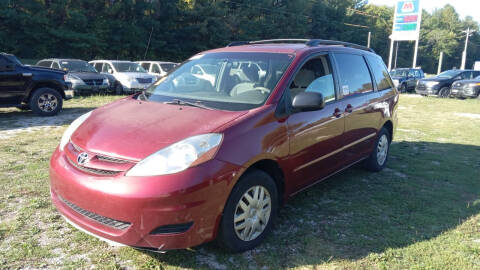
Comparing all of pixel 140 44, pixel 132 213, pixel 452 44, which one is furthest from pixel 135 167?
pixel 452 44

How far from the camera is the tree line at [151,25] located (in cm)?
3039

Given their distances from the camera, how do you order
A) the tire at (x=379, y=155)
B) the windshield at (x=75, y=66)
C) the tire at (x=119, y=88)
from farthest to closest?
the tire at (x=119, y=88), the windshield at (x=75, y=66), the tire at (x=379, y=155)

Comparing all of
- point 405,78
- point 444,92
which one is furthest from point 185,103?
point 405,78

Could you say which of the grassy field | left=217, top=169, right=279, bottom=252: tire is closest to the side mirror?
left=217, top=169, right=279, bottom=252: tire

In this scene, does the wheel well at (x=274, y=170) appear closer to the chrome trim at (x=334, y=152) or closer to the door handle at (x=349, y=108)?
the chrome trim at (x=334, y=152)

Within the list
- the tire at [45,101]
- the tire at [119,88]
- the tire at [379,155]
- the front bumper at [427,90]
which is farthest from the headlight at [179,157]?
the front bumper at [427,90]

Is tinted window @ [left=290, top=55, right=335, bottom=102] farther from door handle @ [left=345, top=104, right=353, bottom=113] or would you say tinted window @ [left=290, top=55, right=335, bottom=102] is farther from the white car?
the white car

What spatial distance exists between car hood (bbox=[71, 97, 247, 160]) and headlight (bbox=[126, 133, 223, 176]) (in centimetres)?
6

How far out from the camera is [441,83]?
1906 centimetres

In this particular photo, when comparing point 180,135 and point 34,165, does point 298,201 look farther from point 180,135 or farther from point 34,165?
point 34,165

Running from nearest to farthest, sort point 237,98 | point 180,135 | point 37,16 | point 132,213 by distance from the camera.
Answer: point 132,213 < point 180,135 < point 237,98 < point 37,16

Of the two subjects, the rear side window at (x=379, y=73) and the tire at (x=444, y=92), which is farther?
the tire at (x=444, y=92)

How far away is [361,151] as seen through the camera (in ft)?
15.7

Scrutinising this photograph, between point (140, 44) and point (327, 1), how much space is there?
130ft
